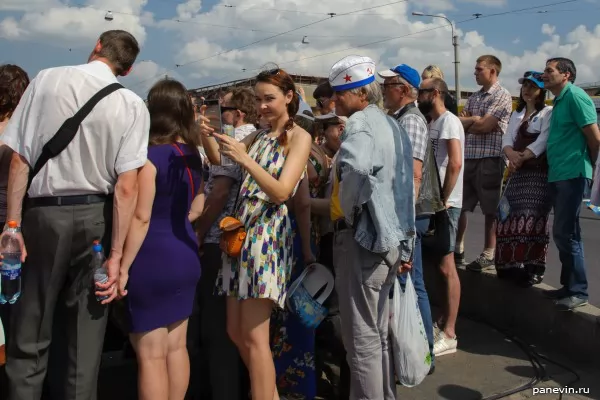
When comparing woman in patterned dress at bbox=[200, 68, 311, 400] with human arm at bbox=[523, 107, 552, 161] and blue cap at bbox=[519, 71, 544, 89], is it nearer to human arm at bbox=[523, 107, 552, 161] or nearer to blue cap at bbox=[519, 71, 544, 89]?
human arm at bbox=[523, 107, 552, 161]

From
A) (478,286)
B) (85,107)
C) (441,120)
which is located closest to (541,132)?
(441,120)

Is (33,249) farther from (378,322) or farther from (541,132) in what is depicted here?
(541,132)

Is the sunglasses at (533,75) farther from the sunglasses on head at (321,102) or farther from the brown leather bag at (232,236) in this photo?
the brown leather bag at (232,236)

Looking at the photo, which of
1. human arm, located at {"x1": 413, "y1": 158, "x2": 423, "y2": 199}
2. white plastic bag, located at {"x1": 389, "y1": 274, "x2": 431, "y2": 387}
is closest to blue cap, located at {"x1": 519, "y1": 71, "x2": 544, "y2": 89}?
human arm, located at {"x1": 413, "y1": 158, "x2": 423, "y2": 199}

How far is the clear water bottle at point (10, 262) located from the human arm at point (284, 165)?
0.96m

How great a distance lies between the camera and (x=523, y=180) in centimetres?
469

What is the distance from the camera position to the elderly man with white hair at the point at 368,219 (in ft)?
9.44

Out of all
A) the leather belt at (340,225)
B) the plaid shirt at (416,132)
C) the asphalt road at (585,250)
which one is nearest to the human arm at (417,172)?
the plaid shirt at (416,132)

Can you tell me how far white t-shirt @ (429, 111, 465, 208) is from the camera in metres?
4.29

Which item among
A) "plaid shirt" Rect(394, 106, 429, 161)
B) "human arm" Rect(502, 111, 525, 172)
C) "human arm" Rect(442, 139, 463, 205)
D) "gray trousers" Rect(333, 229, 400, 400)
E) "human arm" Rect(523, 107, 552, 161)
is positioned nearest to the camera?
"gray trousers" Rect(333, 229, 400, 400)

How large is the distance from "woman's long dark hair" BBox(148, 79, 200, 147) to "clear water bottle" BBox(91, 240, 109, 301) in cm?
58

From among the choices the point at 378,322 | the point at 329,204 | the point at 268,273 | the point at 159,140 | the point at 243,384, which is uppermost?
the point at 159,140

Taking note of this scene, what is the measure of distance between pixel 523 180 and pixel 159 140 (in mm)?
3072


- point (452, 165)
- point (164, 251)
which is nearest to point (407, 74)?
point (452, 165)
